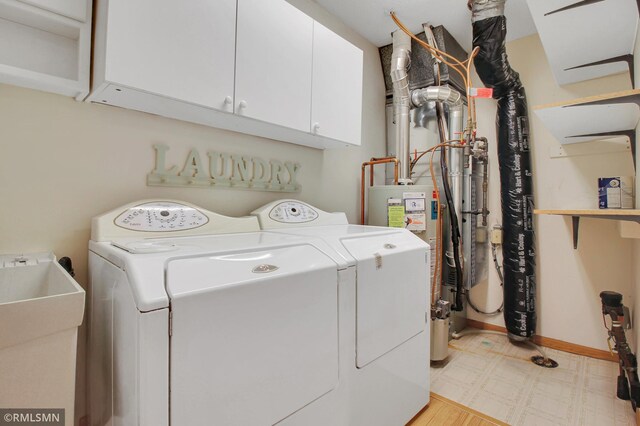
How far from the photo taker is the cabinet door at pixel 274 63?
142cm

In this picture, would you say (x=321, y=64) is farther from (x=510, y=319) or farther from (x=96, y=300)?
(x=510, y=319)

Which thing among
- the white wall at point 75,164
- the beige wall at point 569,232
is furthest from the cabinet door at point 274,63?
the beige wall at point 569,232

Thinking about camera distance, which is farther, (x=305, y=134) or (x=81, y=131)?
(x=305, y=134)

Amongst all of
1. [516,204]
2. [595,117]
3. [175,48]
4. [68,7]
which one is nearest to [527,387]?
[516,204]

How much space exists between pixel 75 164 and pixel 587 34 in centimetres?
286

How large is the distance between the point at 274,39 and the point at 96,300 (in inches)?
55.9

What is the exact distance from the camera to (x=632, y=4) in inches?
59.8

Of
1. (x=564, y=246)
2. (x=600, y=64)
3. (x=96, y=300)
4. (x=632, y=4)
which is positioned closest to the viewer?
(x=96, y=300)

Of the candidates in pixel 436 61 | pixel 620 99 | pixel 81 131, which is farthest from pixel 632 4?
pixel 81 131

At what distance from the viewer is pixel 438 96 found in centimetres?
252

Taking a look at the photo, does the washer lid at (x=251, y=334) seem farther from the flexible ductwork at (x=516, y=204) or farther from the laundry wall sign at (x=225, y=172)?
the flexible ductwork at (x=516, y=204)

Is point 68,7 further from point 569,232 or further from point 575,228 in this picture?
point 569,232

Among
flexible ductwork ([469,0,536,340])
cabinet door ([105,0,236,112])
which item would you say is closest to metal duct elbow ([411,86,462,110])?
flexible ductwork ([469,0,536,340])

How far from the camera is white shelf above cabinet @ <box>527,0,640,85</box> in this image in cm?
159
